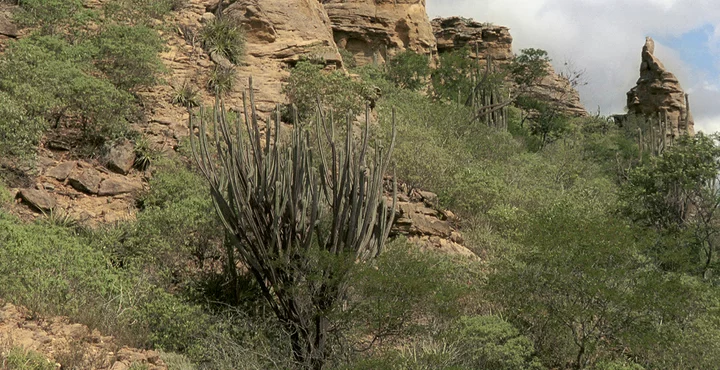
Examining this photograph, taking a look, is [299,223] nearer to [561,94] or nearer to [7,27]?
[7,27]

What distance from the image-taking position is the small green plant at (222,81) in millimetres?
17656

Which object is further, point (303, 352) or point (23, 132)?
point (23, 132)

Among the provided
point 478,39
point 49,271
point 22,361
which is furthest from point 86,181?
point 478,39

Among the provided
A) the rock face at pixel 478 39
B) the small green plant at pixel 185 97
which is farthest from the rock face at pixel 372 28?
the small green plant at pixel 185 97

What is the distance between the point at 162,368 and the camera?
7312 millimetres

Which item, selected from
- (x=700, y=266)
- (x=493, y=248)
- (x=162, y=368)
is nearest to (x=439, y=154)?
(x=493, y=248)

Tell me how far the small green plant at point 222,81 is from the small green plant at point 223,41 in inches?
45.9

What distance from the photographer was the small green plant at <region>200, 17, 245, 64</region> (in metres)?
19.3

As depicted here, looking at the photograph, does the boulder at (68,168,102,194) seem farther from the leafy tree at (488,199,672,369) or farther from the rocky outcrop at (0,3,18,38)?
the leafy tree at (488,199,672,369)

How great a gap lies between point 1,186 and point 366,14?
2568 cm

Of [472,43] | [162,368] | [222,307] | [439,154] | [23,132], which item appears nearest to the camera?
[162,368]

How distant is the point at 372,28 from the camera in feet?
112

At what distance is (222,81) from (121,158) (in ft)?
16.3

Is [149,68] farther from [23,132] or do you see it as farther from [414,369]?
[414,369]
